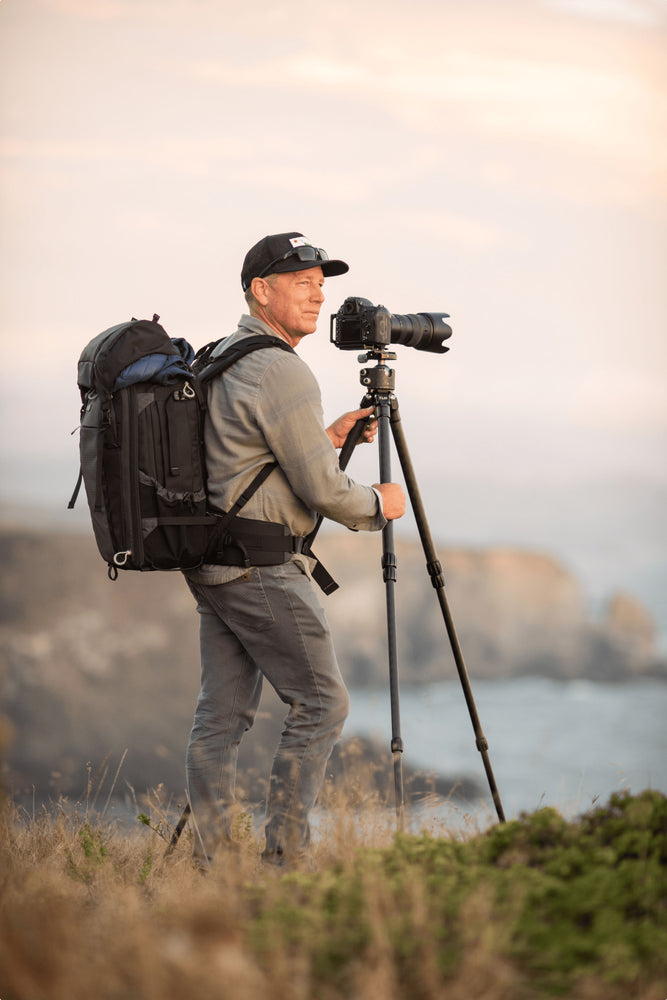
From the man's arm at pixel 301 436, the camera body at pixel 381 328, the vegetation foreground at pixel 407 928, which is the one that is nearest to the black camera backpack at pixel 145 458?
the man's arm at pixel 301 436

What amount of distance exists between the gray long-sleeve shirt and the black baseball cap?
0.31m

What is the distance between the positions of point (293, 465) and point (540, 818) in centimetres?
109

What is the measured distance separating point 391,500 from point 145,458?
0.73 meters

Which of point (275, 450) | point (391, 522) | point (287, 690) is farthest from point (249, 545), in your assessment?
point (391, 522)

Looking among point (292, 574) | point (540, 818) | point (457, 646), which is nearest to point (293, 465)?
point (292, 574)

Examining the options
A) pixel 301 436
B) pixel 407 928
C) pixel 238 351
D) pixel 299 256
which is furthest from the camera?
pixel 299 256

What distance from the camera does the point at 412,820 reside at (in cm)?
259

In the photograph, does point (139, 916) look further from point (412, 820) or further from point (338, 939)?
point (412, 820)

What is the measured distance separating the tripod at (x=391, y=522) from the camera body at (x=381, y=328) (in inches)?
2.1

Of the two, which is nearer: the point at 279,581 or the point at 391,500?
the point at 279,581

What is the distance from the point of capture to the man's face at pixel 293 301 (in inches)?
108

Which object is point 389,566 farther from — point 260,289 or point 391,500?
point 260,289

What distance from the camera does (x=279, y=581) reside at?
2.55 meters

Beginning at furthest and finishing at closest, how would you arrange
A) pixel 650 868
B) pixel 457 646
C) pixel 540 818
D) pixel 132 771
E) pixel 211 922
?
pixel 132 771
pixel 457 646
pixel 540 818
pixel 650 868
pixel 211 922
